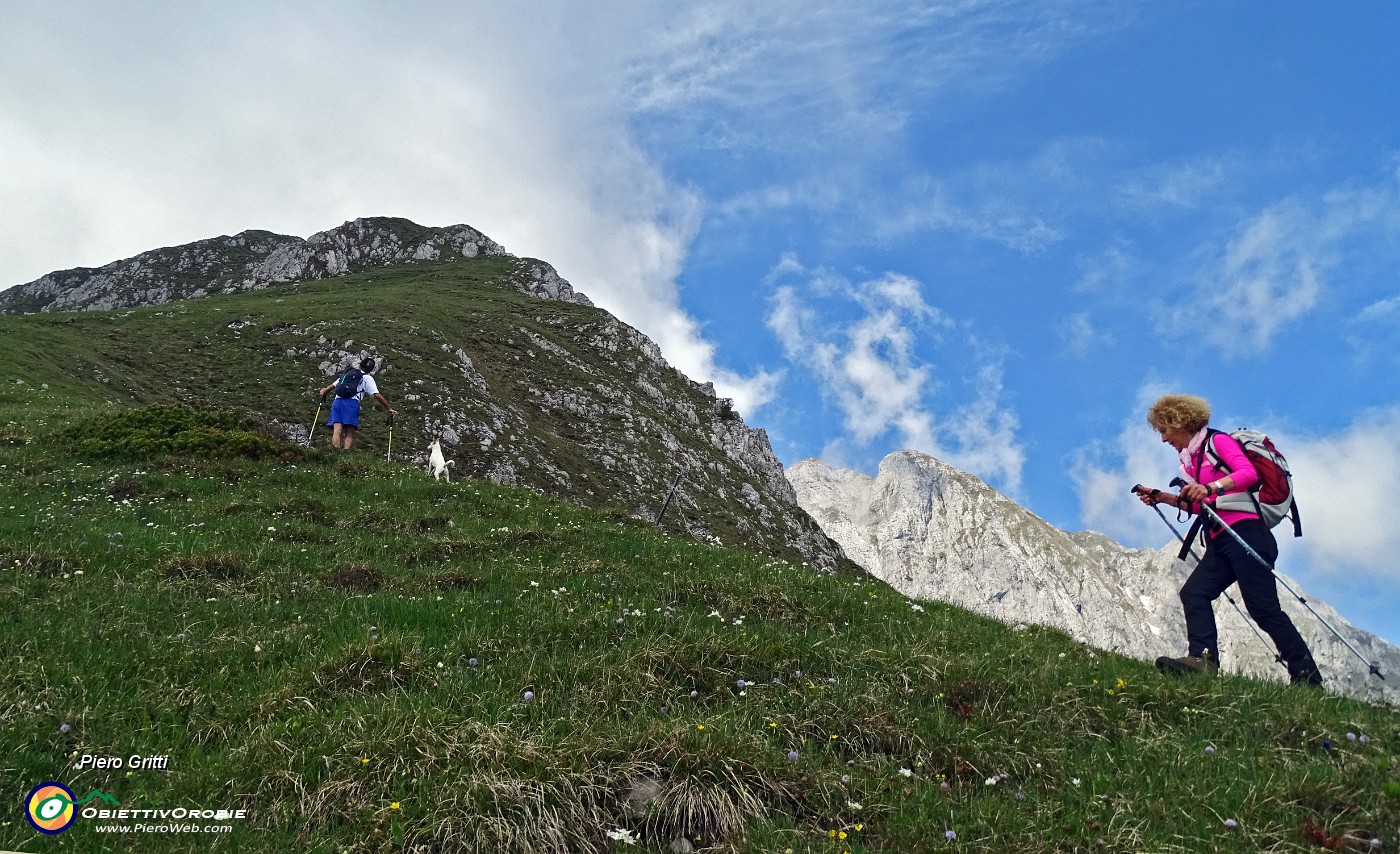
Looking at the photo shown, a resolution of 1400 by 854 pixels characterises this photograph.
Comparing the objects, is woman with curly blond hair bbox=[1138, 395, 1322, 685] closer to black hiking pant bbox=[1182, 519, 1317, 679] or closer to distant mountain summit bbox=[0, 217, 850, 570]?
black hiking pant bbox=[1182, 519, 1317, 679]

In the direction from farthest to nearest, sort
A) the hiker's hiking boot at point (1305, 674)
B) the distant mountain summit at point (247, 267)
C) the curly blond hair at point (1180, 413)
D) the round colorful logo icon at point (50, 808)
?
the distant mountain summit at point (247, 267), the curly blond hair at point (1180, 413), the hiker's hiking boot at point (1305, 674), the round colorful logo icon at point (50, 808)

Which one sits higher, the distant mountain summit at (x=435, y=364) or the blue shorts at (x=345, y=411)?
the distant mountain summit at (x=435, y=364)

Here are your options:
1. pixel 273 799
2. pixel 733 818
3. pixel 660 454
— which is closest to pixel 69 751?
pixel 273 799

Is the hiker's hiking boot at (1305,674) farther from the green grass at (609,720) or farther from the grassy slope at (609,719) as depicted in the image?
the grassy slope at (609,719)

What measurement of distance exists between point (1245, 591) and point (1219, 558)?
1.78 ft

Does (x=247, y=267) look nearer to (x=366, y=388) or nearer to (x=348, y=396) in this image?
(x=348, y=396)

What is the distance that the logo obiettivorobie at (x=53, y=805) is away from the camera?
457 cm

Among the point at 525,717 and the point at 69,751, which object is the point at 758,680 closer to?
the point at 525,717

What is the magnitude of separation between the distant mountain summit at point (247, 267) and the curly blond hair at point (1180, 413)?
14245cm

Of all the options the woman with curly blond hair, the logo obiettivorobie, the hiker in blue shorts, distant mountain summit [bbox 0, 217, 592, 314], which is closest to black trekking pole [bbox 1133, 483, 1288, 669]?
the woman with curly blond hair

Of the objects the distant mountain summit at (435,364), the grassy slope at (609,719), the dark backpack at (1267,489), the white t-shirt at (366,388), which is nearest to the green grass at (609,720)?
the grassy slope at (609,719)

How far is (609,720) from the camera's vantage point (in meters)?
6.07

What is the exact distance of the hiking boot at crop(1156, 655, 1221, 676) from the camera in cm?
763

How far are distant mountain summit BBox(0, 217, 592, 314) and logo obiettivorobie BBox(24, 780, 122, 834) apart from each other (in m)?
145
